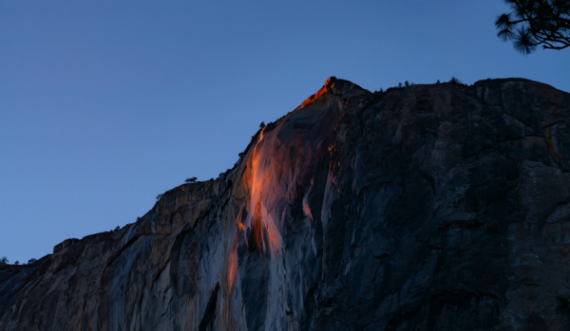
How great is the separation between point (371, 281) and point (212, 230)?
1293 cm

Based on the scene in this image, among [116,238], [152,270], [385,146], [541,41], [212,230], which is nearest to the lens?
[541,41]

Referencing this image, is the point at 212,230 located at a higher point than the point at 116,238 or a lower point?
lower

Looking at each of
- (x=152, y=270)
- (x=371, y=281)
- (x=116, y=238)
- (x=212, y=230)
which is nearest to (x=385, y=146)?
(x=371, y=281)

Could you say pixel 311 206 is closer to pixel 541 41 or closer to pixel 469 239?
pixel 469 239

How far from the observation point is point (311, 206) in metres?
21.5

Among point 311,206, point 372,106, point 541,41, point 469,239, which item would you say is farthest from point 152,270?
point 541,41

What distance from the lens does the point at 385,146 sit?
20875mm

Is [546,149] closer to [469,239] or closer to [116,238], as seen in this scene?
[469,239]

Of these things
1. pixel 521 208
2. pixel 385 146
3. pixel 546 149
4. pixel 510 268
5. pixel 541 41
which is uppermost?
pixel 541 41

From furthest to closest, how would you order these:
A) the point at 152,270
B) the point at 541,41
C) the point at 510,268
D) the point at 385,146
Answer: the point at 152,270, the point at 385,146, the point at 541,41, the point at 510,268

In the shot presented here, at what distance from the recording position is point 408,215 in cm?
1945

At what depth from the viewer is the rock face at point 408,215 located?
18141mm

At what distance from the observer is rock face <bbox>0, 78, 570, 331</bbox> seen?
18.1 meters

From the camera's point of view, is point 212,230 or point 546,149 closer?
point 546,149
